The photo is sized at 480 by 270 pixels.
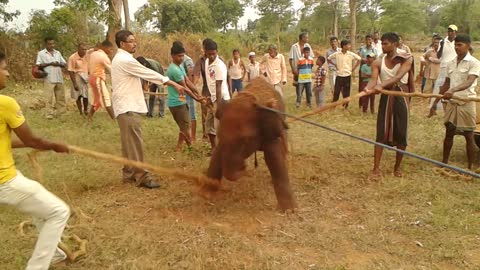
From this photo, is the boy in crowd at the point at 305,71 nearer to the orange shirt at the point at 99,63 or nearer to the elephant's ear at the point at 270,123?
the orange shirt at the point at 99,63

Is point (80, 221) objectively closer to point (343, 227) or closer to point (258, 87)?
point (258, 87)

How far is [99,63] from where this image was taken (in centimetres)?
846

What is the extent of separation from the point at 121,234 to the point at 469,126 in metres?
4.68

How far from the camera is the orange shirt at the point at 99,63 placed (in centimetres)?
835

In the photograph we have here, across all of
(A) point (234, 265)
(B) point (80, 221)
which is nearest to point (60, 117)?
(B) point (80, 221)

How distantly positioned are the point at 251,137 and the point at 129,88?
1.88m

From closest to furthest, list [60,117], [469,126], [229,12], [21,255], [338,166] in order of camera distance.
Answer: [21,255]
[469,126]
[338,166]
[60,117]
[229,12]

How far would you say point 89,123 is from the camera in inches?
371

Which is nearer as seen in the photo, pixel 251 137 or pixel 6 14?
pixel 251 137

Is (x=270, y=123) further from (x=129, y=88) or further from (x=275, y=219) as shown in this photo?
(x=129, y=88)

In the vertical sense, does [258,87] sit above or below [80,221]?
above

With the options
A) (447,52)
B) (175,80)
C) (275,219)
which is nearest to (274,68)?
(447,52)

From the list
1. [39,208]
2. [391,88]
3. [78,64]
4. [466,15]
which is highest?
[466,15]

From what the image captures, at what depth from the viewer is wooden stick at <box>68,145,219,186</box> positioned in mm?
3625
